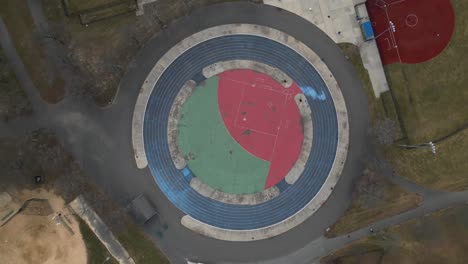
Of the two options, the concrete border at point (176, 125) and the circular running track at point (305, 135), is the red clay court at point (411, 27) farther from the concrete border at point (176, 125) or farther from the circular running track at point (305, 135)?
the concrete border at point (176, 125)

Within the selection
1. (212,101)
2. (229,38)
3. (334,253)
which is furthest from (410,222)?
(229,38)

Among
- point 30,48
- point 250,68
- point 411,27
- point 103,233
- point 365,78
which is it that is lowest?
point 103,233

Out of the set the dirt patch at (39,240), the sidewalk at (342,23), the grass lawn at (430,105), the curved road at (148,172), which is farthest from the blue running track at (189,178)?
the dirt patch at (39,240)

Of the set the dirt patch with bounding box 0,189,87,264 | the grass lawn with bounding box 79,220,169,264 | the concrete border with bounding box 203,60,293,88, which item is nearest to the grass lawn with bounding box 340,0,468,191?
the concrete border with bounding box 203,60,293,88

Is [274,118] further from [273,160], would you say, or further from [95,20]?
[95,20]

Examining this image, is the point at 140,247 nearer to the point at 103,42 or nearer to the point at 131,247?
the point at 131,247

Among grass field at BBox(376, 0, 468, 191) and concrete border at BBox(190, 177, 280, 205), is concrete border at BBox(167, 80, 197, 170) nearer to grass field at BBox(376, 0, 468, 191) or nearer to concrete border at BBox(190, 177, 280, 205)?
concrete border at BBox(190, 177, 280, 205)

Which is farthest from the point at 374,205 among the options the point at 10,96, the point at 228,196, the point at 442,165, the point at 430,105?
the point at 10,96
